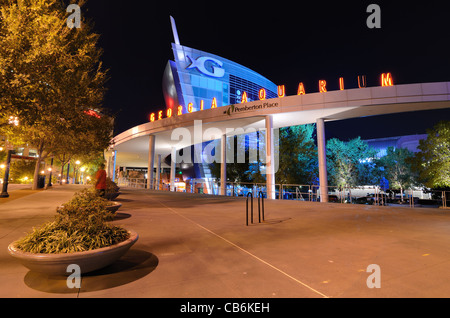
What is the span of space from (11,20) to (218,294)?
31.7 feet

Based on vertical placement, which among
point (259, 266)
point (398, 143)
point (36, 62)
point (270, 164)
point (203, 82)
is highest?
point (203, 82)

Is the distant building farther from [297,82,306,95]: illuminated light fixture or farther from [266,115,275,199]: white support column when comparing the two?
[266,115,275,199]: white support column

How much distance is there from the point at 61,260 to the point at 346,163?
3548 cm

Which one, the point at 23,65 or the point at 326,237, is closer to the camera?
the point at 326,237

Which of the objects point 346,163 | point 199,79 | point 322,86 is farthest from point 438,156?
point 199,79

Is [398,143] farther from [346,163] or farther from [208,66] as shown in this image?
[208,66]

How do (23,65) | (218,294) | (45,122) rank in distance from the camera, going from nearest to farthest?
(218,294) < (23,65) < (45,122)

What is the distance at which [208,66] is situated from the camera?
45844 millimetres

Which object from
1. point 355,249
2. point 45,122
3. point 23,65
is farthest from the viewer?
point 45,122

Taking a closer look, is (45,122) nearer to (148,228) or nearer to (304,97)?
(148,228)

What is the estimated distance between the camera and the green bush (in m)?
3.29
